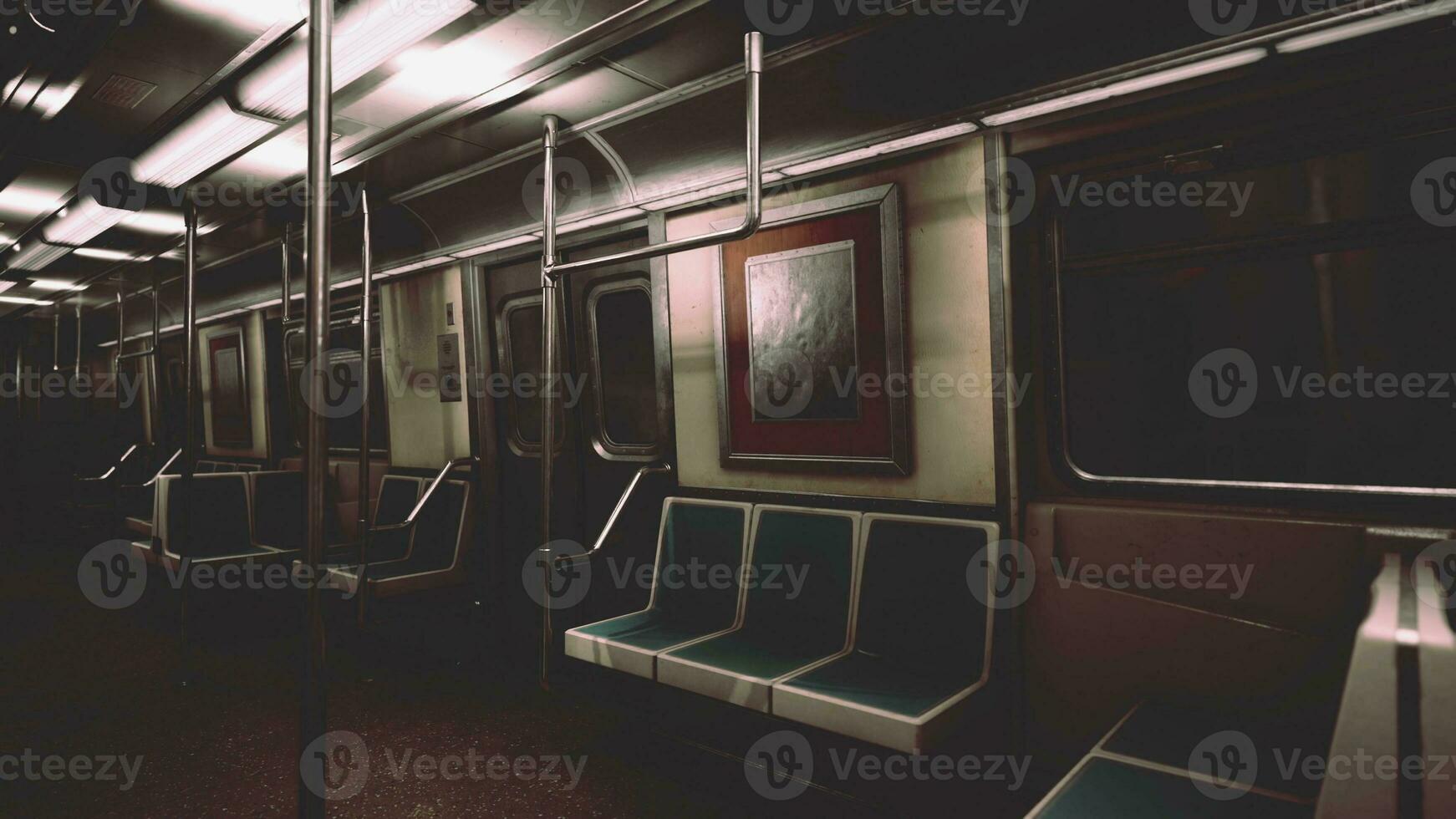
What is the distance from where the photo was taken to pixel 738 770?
3156 millimetres

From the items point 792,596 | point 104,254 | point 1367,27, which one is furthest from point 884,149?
point 104,254

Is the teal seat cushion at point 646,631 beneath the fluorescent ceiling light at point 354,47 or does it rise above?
beneath

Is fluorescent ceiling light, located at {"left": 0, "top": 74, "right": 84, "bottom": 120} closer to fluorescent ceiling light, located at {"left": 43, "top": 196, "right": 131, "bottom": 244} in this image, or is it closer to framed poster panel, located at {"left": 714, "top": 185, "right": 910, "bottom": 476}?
fluorescent ceiling light, located at {"left": 43, "top": 196, "right": 131, "bottom": 244}

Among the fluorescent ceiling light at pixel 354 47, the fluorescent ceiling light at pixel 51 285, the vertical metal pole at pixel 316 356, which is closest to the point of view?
the vertical metal pole at pixel 316 356

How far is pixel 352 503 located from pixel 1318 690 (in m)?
6.13

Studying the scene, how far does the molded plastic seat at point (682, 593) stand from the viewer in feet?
10.2

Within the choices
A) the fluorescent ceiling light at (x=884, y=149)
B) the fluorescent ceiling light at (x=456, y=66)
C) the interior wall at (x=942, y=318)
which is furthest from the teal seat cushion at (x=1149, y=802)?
the fluorescent ceiling light at (x=456, y=66)

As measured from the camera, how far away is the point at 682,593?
3.51 metres

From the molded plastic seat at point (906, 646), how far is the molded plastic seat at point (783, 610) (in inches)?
3.7

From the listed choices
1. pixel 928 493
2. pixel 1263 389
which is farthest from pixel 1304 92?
pixel 928 493

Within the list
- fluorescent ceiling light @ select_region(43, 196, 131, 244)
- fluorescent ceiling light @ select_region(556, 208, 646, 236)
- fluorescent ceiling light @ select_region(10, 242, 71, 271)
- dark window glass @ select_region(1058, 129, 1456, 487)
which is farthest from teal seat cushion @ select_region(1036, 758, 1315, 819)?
fluorescent ceiling light @ select_region(10, 242, 71, 271)

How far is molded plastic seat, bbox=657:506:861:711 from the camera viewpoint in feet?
8.91

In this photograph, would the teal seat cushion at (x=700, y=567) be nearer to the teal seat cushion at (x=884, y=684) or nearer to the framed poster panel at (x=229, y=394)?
the teal seat cushion at (x=884, y=684)

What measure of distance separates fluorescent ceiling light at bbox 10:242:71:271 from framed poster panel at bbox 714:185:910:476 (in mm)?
5513
